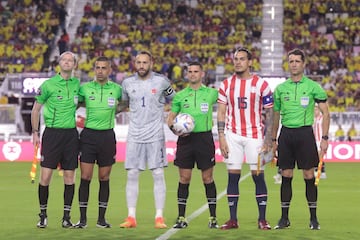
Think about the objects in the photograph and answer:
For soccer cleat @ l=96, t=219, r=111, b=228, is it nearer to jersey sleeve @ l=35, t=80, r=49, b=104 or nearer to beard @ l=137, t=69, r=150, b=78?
jersey sleeve @ l=35, t=80, r=49, b=104

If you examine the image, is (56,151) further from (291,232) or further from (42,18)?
(42,18)

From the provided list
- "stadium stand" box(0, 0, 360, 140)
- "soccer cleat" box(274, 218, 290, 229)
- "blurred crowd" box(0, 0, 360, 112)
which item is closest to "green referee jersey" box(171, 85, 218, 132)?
"soccer cleat" box(274, 218, 290, 229)

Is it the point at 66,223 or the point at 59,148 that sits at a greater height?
the point at 59,148

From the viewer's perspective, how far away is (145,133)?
1187cm

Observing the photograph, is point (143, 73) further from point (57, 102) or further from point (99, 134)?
point (57, 102)

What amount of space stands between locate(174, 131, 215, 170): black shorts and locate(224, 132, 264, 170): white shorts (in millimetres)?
338

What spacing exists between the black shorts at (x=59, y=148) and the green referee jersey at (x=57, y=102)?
9 centimetres

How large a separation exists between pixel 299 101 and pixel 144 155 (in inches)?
80.0

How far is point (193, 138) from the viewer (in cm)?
1211

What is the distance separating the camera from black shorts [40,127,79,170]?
1181cm

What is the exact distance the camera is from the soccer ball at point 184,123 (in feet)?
38.8

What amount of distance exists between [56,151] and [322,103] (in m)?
3.34

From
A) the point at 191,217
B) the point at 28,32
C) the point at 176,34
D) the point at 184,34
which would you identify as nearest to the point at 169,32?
the point at 176,34

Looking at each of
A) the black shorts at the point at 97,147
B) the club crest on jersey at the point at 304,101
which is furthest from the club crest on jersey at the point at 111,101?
the club crest on jersey at the point at 304,101
